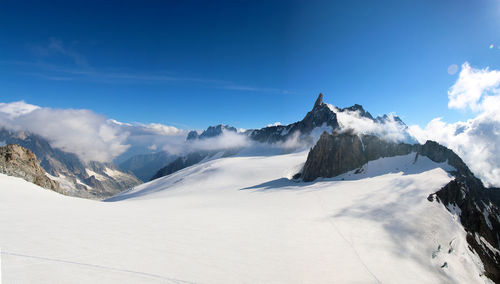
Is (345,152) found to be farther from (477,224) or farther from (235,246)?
(235,246)

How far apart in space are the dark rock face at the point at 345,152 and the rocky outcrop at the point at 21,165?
199ft

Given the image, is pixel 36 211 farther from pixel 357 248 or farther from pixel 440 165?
pixel 440 165

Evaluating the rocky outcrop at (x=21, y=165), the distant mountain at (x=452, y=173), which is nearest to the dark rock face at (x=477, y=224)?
the distant mountain at (x=452, y=173)

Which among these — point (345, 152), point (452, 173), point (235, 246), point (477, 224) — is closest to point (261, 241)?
point (235, 246)

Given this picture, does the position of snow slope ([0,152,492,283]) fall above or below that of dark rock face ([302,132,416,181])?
below

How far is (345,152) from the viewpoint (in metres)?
63.5

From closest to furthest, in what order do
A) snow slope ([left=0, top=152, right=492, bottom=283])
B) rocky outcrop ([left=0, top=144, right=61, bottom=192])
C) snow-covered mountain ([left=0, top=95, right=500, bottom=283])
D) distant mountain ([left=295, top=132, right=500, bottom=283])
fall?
1. snow slope ([left=0, top=152, right=492, bottom=283])
2. snow-covered mountain ([left=0, top=95, right=500, bottom=283])
3. distant mountain ([left=295, top=132, right=500, bottom=283])
4. rocky outcrop ([left=0, top=144, right=61, bottom=192])

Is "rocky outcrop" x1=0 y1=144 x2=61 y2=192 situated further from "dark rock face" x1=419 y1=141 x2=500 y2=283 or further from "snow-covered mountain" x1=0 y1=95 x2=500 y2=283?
"dark rock face" x1=419 y1=141 x2=500 y2=283

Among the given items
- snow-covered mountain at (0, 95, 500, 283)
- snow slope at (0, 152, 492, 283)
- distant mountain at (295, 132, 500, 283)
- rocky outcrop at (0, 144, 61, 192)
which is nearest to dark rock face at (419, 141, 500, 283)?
distant mountain at (295, 132, 500, 283)

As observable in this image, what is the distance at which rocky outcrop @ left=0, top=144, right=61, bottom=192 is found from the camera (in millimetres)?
27203

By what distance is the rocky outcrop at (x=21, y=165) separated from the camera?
27.2 meters

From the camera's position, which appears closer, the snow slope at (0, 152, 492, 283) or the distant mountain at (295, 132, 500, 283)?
the snow slope at (0, 152, 492, 283)

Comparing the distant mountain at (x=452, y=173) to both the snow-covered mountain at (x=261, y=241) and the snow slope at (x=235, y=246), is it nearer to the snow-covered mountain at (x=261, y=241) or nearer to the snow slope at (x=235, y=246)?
the snow-covered mountain at (x=261, y=241)

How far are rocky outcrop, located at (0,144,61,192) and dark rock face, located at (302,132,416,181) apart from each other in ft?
199
